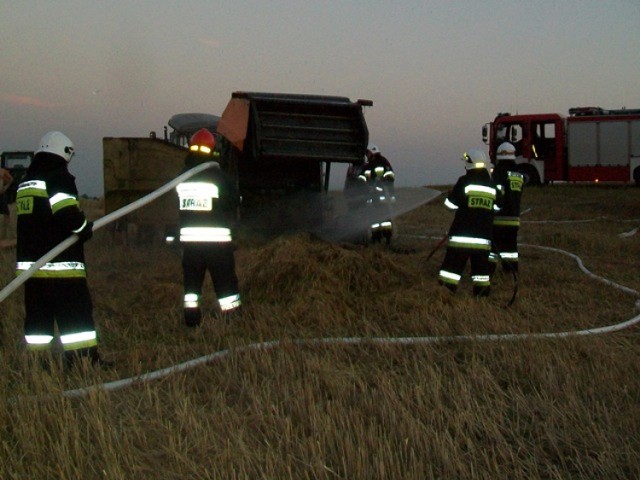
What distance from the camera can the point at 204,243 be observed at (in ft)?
19.3

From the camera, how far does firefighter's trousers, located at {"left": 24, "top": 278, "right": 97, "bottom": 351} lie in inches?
182

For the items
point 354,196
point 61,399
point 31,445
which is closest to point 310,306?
point 61,399

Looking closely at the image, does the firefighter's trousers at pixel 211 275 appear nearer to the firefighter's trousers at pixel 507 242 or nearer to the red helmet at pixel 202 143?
the red helmet at pixel 202 143

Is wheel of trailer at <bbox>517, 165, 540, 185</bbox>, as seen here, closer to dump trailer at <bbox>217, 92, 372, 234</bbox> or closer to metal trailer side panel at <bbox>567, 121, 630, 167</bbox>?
metal trailer side panel at <bbox>567, 121, 630, 167</bbox>

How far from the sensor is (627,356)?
4590 mm

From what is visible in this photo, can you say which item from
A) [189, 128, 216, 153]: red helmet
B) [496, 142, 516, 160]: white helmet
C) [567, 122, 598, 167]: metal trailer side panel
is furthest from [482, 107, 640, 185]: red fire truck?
[189, 128, 216, 153]: red helmet

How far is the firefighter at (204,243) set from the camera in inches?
230

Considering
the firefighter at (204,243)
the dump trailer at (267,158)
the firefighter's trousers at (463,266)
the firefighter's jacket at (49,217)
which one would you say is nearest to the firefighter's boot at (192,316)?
the firefighter at (204,243)

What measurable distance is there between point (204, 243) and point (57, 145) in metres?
1.57

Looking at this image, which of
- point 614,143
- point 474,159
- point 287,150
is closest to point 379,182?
point 287,150

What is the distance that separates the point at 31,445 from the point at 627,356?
11.6 feet

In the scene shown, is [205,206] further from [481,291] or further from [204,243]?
[481,291]

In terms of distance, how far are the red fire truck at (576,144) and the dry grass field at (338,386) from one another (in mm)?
19478

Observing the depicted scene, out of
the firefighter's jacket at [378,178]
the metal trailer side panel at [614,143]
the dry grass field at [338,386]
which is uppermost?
the metal trailer side panel at [614,143]
